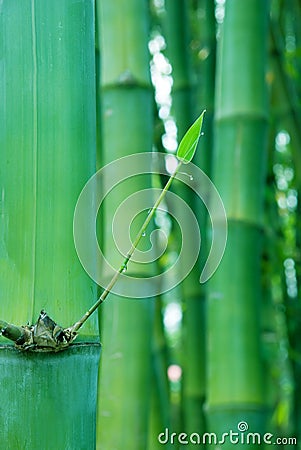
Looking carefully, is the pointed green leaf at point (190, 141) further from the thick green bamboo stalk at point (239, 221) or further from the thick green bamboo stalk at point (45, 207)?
the thick green bamboo stalk at point (239, 221)

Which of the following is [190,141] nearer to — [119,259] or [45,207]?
[45,207]

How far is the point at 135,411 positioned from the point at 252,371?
11 cm

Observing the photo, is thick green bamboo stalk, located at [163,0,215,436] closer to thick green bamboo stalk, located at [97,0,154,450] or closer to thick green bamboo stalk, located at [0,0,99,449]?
thick green bamboo stalk, located at [97,0,154,450]

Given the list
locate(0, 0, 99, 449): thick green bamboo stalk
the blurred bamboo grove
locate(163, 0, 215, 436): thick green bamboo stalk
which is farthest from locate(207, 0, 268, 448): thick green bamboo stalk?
locate(0, 0, 99, 449): thick green bamboo stalk

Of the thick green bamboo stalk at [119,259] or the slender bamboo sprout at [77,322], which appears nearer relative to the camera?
the slender bamboo sprout at [77,322]

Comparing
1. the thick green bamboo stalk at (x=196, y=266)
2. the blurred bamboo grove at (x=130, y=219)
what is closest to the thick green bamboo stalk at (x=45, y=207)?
the blurred bamboo grove at (x=130, y=219)

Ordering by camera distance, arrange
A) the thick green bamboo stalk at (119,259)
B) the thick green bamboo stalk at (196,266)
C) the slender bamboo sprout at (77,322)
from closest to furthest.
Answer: the slender bamboo sprout at (77,322) < the thick green bamboo stalk at (119,259) < the thick green bamboo stalk at (196,266)

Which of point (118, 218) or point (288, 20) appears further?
point (288, 20)

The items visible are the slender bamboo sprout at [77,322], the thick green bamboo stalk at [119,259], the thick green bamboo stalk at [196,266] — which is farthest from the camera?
the thick green bamboo stalk at [196,266]

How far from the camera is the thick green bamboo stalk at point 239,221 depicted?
0.65m

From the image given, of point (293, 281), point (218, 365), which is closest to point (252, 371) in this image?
point (218, 365)

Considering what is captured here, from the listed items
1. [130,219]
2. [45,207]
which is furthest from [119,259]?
[45,207]

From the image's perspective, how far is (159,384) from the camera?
807 mm

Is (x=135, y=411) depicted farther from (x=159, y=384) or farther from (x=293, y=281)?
(x=293, y=281)
